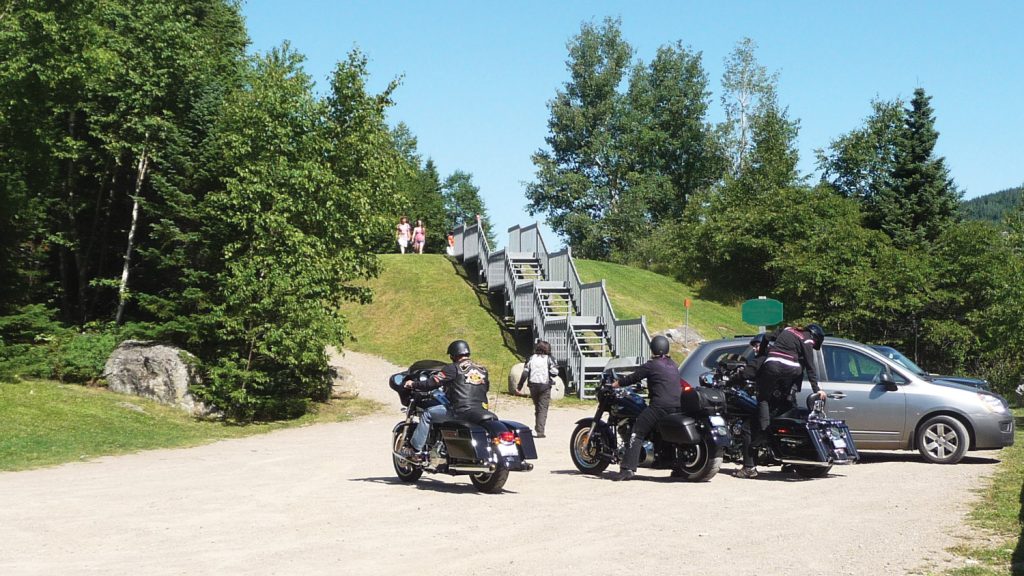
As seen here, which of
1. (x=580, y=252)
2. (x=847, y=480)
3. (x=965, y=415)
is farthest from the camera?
(x=580, y=252)

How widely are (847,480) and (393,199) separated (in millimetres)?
15551

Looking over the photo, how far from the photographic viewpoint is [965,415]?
14531 mm

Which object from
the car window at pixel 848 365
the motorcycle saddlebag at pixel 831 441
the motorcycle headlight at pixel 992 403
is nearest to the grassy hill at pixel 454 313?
the car window at pixel 848 365

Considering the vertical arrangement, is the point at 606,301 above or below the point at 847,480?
above

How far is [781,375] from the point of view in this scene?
43.2 feet

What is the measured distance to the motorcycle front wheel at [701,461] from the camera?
12633 millimetres

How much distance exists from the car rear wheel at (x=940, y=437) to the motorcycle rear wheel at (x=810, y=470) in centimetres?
184

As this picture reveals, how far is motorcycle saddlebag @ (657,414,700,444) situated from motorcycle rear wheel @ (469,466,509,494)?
2.28 meters

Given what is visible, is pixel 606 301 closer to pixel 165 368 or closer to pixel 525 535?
pixel 165 368

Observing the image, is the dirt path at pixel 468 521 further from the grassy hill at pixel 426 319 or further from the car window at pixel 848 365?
the grassy hill at pixel 426 319

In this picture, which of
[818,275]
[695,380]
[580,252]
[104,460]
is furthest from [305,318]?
[580,252]

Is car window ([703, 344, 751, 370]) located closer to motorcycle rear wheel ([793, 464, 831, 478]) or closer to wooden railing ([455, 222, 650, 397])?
motorcycle rear wheel ([793, 464, 831, 478])

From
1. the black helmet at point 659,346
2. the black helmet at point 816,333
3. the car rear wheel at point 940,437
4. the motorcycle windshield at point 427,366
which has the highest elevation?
the black helmet at point 816,333

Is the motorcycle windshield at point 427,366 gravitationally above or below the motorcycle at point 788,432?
above
